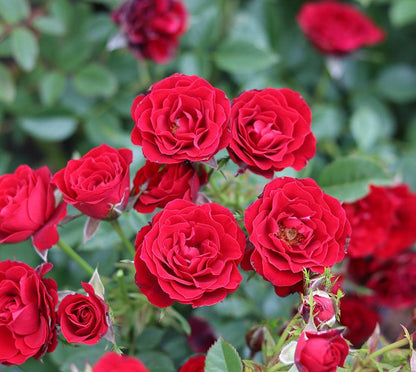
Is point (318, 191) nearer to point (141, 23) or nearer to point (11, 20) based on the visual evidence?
point (141, 23)

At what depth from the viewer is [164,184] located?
68 centimetres

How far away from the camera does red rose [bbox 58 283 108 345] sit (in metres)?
0.63

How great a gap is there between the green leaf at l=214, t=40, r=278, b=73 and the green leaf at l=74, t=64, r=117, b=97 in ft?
0.89

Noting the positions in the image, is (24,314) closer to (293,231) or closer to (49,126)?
(293,231)

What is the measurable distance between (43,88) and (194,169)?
27.7 inches

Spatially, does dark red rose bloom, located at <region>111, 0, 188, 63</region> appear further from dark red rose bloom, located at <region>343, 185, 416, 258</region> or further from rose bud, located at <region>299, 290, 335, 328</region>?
rose bud, located at <region>299, 290, 335, 328</region>

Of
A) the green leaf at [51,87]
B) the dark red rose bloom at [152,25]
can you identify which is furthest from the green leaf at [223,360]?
the green leaf at [51,87]

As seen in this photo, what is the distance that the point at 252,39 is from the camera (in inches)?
50.9

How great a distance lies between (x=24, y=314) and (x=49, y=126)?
29.5 inches

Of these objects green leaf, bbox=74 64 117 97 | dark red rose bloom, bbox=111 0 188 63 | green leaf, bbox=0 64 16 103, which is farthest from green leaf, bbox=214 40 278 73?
green leaf, bbox=0 64 16 103

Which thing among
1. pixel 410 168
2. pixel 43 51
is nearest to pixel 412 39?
pixel 410 168

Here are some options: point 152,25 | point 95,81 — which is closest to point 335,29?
point 152,25

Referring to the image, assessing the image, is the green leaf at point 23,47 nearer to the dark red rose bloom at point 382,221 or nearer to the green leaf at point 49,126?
the green leaf at point 49,126

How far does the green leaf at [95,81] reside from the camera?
1.25 m
